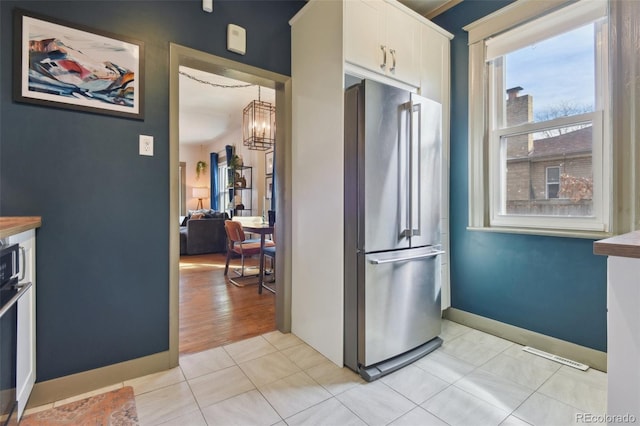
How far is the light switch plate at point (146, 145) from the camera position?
5.97 feet

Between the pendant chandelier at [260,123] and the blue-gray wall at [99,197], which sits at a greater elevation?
the pendant chandelier at [260,123]

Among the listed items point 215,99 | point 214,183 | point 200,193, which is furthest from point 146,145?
point 200,193

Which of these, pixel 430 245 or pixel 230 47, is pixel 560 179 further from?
pixel 230 47

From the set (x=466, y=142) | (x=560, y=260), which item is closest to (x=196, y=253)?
(x=466, y=142)

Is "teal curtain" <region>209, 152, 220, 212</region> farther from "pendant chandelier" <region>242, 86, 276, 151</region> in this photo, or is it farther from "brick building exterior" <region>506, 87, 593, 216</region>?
"brick building exterior" <region>506, 87, 593, 216</region>

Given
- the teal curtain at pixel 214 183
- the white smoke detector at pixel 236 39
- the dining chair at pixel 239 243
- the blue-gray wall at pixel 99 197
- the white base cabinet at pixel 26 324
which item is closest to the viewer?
the white base cabinet at pixel 26 324

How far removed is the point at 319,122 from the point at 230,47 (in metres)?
0.82

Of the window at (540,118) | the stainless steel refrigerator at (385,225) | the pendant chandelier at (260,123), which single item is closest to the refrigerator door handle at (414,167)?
the stainless steel refrigerator at (385,225)

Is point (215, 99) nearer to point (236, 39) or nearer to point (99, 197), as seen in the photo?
point (236, 39)

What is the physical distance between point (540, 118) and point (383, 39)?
1.29 meters

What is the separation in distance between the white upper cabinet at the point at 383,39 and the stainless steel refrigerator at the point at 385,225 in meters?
0.35

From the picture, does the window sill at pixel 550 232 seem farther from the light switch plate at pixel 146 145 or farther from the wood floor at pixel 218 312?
the light switch plate at pixel 146 145

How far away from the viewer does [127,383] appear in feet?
5.75

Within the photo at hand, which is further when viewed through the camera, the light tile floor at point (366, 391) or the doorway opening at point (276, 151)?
the doorway opening at point (276, 151)
